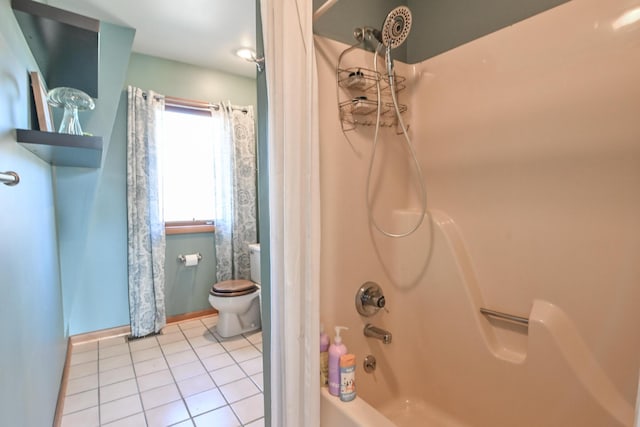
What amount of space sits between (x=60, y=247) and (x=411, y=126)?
2.67 metres

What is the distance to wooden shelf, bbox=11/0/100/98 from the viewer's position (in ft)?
3.75

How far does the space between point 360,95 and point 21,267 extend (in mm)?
1512

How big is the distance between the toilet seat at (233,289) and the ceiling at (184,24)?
215 centimetres

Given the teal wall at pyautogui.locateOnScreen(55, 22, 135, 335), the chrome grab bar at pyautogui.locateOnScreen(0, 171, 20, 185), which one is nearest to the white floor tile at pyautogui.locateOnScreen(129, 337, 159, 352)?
the teal wall at pyautogui.locateOnScreen(55, 22, 135, 335)

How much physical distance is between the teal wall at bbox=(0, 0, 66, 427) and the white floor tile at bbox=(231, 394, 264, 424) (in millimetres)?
906

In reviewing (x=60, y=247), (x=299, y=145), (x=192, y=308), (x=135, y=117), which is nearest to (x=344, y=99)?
(x=299, y=145)

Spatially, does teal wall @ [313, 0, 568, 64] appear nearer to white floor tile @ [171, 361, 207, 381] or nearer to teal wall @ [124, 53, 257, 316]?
teal wall @ [124, 53, 257, 316]

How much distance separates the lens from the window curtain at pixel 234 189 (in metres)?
3.11

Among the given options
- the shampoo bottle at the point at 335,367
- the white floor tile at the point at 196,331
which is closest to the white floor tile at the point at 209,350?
the white floor tile at the point at 196,331

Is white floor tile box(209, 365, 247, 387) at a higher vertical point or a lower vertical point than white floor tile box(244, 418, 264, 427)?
higher

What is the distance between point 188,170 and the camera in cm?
307

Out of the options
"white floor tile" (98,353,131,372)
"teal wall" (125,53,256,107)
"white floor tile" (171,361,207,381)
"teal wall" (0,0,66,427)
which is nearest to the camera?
"teal wall" (0,0,66,427)

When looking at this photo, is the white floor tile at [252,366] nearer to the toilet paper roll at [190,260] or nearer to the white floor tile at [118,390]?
the white floor tile at [118,390]

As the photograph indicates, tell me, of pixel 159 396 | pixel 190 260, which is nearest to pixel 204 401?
pixel 159 396
